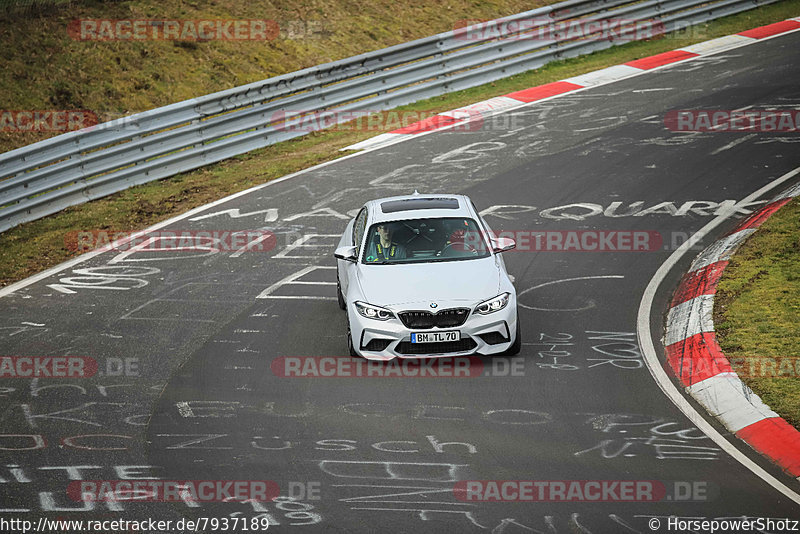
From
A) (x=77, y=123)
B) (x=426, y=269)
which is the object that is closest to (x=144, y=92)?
(x=77, y=123)

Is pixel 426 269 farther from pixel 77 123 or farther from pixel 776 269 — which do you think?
pixel 77 123

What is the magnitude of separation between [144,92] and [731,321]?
1428 centimetres

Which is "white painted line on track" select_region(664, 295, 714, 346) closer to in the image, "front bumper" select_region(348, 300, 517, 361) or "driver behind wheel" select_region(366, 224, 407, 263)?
"front bumper" select_region(348, 300, 517, 361)

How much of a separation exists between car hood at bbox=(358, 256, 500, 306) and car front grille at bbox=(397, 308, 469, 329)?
13 centimetres

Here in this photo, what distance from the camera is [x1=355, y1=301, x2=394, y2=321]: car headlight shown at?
9836 mm

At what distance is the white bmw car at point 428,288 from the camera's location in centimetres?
979

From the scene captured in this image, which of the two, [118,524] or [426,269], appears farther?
[426,269]

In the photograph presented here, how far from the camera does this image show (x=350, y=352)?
33.7 feet

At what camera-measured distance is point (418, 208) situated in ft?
37.1

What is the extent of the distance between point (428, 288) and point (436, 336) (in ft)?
1.84

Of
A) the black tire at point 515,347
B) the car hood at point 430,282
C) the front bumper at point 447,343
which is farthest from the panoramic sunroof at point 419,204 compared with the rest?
the black tire at point 515,347

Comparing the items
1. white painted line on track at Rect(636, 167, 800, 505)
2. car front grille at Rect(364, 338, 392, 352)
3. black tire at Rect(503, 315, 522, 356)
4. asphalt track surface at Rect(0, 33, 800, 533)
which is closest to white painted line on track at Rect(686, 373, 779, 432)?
white painted line on track at Rect(636, 167, 800, 505)

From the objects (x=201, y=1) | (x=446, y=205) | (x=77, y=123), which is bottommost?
(x=446, y=205)

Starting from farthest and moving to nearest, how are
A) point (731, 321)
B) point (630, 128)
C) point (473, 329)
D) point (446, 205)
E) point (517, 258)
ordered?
point (630, 128)
point (517, 258)
point (446, 205)
point (731, 321)
point (473, 329)
